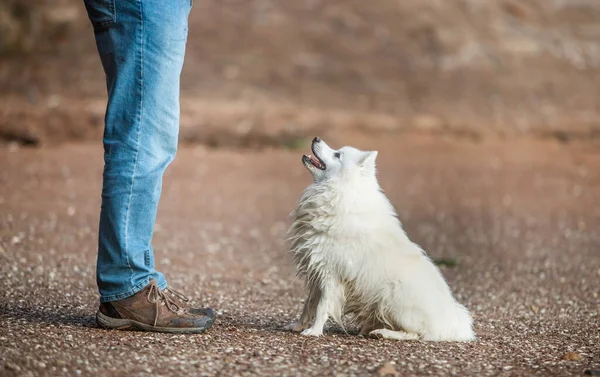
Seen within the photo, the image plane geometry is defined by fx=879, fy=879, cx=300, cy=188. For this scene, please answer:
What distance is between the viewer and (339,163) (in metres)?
5.55

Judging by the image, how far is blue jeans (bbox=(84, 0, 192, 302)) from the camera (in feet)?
15.6

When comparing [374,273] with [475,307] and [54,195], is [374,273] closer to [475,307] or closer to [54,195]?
[475,307]

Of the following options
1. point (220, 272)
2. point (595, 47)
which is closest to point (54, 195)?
point (220, 272)

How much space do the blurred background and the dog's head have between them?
11666 millimetres

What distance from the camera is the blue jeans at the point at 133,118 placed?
4750 mm

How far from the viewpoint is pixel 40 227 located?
981cm

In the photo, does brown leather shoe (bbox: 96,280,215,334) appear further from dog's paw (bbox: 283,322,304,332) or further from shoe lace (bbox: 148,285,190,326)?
dog's paw (bbox: 283,322,304,332)

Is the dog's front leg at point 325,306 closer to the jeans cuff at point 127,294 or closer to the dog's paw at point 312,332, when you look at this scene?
the dog's paw at point 312,332

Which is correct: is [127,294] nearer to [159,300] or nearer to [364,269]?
[159,300]

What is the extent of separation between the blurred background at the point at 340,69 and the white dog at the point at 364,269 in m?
11.8

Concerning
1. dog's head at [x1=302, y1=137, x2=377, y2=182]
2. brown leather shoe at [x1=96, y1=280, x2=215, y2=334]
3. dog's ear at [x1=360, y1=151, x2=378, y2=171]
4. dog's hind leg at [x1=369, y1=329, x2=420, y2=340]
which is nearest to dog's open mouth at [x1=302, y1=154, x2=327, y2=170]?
dog's head at [x1=302, y1=137, x2=377, y2=182]

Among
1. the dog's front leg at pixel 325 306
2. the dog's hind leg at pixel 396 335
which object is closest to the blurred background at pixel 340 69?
the dog's front leg at pixel 325 306

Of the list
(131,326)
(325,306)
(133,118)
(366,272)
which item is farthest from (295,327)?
(133,118)

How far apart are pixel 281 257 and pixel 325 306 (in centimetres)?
402
